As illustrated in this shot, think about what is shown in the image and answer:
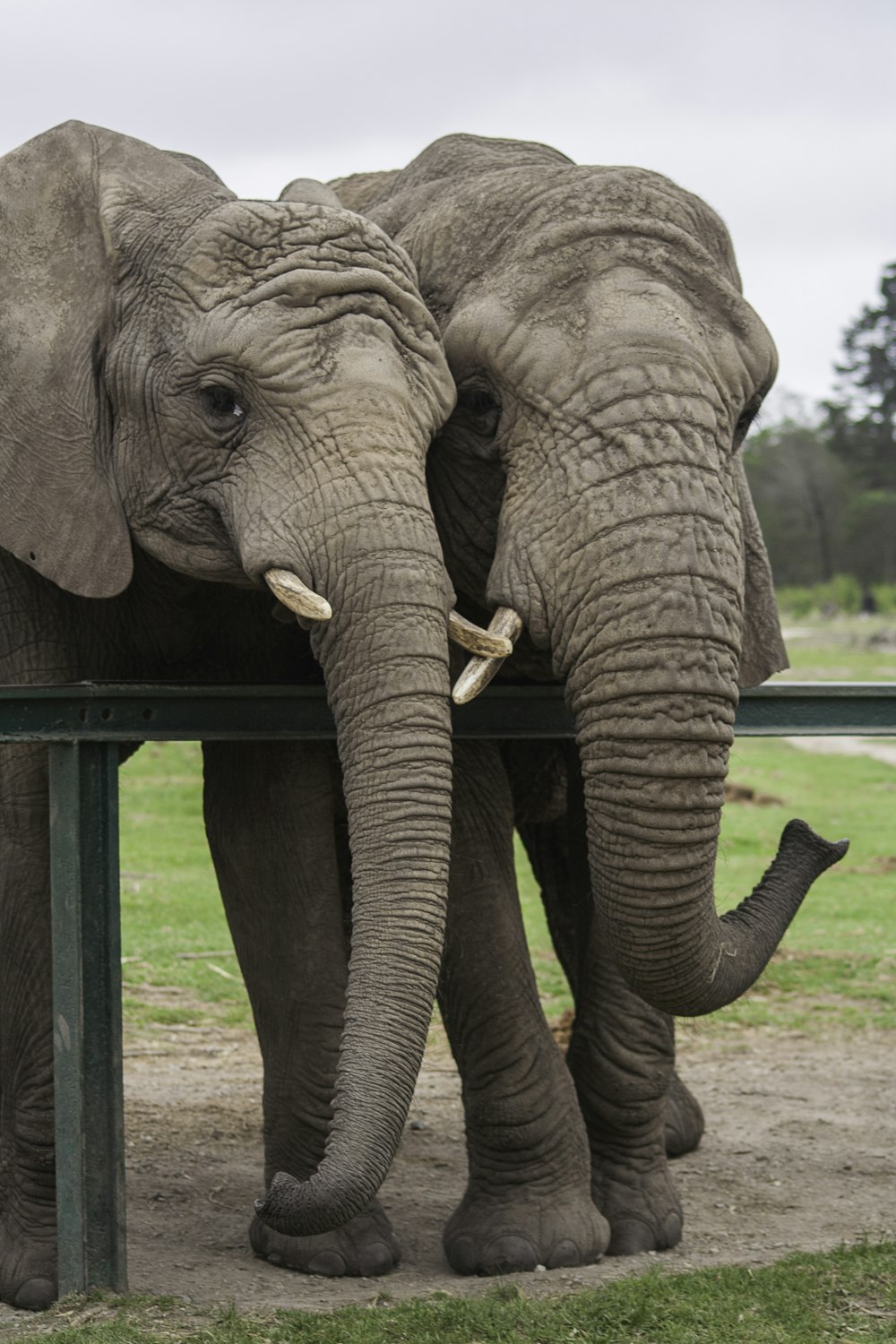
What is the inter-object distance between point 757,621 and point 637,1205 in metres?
1.85

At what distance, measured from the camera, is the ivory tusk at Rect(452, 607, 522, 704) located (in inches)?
195

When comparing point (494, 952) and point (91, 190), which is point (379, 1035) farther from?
point (91, 190)

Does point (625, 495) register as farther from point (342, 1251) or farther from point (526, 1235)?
point (342, 1251)

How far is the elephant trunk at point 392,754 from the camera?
461 cm

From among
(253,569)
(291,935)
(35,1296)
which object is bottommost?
(35,1296)

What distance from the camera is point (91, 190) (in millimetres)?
5703

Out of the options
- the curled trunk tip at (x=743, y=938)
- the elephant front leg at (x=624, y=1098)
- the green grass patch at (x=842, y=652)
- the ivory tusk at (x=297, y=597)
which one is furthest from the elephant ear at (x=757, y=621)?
the green grass patch at (x=842, y=652)

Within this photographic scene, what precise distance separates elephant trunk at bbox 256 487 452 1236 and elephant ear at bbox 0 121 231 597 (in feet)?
2.93

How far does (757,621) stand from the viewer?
6.07 m

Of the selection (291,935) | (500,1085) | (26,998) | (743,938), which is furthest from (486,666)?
(26,998)

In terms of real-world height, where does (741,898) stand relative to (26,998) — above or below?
below

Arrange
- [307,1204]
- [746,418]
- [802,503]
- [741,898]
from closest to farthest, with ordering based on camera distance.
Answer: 1. [307,1204]
2. [746,418]
3. [741,898]
4. [802,503]

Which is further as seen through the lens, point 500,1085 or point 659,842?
point 500,1085

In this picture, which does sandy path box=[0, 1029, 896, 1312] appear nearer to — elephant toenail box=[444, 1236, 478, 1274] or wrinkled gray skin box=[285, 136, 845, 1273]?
elephant toenail box=[444, 1236, 478, 1274]
